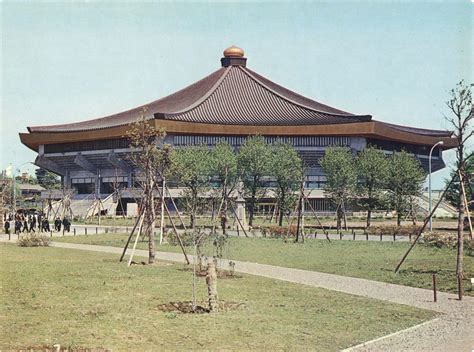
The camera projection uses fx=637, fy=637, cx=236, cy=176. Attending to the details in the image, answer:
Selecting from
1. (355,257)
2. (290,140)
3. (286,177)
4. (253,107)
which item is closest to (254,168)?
(286,177)

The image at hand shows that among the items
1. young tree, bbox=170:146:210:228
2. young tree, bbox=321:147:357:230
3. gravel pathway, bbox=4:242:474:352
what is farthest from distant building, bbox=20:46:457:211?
gravel pathway, bbox=4:242:474:352

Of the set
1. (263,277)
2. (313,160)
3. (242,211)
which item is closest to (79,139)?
(313,160)

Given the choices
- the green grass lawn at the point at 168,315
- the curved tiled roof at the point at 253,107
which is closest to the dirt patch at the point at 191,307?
the green grass lawn at the point at 168,315

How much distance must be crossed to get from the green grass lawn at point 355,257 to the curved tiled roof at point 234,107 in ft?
119

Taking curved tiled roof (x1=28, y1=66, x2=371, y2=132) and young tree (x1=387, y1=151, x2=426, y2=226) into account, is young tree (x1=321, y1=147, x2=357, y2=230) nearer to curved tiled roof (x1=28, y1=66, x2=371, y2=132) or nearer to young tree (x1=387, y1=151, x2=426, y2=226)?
young tree (x1=387, y1=151, x2=426, y2=226)

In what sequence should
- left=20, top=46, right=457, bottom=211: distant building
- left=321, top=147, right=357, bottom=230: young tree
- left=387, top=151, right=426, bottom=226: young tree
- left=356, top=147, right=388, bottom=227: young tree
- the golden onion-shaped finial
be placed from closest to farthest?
left=321, top=147, right=357, bottom=230: young tree
left=387, top=151, right=426, bottom=226: young tree
left=356, top=147, right=388, bottom=227: young tree
left=20, top=46, right=457, bottom=211: distant building
the golden onion-shaped finial

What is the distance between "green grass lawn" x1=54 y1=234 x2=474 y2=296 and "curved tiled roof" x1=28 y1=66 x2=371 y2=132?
119 feet

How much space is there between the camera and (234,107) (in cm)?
7319

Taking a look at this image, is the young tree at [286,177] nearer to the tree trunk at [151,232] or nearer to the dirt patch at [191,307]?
the tree trunk at [151,232]

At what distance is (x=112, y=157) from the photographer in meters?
68.1

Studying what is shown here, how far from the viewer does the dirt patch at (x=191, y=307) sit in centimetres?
1194

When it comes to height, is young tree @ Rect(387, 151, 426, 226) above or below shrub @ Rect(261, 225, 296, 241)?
above

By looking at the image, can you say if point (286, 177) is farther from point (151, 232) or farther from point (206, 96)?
point (206, 96)

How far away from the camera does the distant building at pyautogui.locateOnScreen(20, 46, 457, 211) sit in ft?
215
